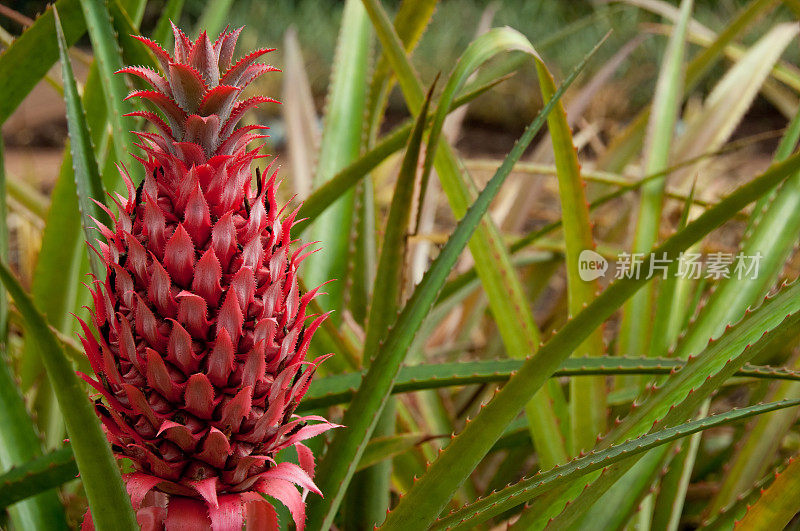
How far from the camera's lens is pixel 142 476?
0.44 meters

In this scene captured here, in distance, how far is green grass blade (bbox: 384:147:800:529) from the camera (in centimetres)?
53

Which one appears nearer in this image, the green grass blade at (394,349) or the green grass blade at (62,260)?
the green grass blade at (394,349)

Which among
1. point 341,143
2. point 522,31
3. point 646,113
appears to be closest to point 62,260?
point 341,143

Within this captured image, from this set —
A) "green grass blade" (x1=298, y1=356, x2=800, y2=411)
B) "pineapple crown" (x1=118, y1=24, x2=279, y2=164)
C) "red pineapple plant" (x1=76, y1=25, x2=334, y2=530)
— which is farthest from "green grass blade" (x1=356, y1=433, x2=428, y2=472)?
"pineapple crown" (x1=118, y1=24, x2=279, y2=164)

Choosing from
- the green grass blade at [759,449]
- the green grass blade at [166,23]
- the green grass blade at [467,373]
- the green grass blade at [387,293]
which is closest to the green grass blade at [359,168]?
the green grass blade at [387,293]

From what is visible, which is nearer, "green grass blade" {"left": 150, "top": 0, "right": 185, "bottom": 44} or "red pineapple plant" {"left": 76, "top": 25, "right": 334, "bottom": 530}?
"red pineapple plant" {"left": 76, "top": 25, "right": 334, "bottom": 530}

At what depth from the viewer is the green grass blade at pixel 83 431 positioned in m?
0.35

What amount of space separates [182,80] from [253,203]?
86 mm

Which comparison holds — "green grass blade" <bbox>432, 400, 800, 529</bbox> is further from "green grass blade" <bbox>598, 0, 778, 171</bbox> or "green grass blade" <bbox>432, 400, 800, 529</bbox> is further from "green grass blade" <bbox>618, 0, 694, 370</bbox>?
"green grass blade" <bbox>598, 0, 778, 171</bbox>

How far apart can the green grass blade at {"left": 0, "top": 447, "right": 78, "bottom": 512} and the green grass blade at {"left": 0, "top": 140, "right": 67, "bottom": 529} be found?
58 millimetres

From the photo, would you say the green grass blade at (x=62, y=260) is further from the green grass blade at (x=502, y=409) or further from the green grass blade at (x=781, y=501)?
the green grass blade at (x=781, y=501)

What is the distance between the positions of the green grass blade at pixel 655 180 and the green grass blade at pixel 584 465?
0.44 m

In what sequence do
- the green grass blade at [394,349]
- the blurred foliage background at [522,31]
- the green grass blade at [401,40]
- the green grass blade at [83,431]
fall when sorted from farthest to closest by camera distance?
the blurred foliage background at [522,31], the green grass blade at [401,40], the green grass blade at [394,349], the green grass blade at [83,431]

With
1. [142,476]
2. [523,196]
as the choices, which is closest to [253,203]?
[142,476]
